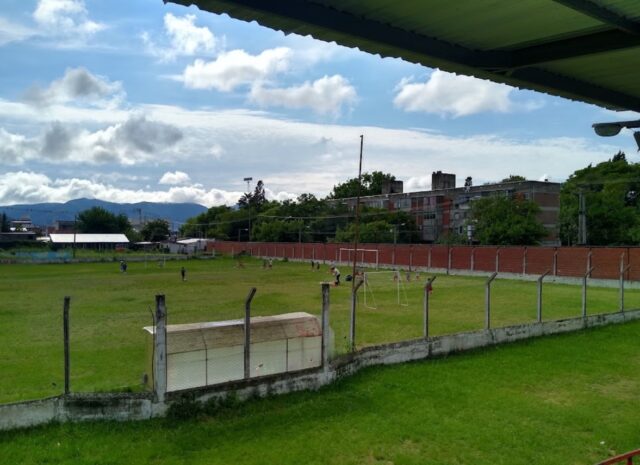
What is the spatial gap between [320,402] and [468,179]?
88.6 metres

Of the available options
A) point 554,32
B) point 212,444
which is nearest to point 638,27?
point 554,32

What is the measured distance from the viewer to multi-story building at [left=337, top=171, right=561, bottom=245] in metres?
73.6

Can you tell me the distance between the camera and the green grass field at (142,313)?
1051 centimetres

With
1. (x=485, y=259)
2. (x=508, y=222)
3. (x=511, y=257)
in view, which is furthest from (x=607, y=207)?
(x=511, y=257)

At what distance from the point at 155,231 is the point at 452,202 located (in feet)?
274

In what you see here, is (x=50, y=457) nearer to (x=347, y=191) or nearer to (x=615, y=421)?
(x=615, y=421)

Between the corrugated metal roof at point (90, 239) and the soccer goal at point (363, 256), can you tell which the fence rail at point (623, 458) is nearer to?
the soccer goal at point (363, 256)

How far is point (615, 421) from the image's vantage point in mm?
7793

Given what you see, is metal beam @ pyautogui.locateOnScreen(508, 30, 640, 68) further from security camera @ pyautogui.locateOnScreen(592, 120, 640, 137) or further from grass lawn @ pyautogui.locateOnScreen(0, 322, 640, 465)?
grass lawn @ pyautogui.locateOnScreen(0, 322, 640, 465)

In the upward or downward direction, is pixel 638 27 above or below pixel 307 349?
above

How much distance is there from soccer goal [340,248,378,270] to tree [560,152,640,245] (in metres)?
22.7

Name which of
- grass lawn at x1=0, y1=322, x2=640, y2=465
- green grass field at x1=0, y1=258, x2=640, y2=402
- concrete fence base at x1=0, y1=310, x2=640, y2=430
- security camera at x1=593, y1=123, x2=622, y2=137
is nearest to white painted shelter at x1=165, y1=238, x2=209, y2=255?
green grass field at x1=0, y1=258, x2=640, y2=402

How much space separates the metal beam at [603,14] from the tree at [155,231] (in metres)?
138

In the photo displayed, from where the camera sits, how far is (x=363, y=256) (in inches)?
2192
